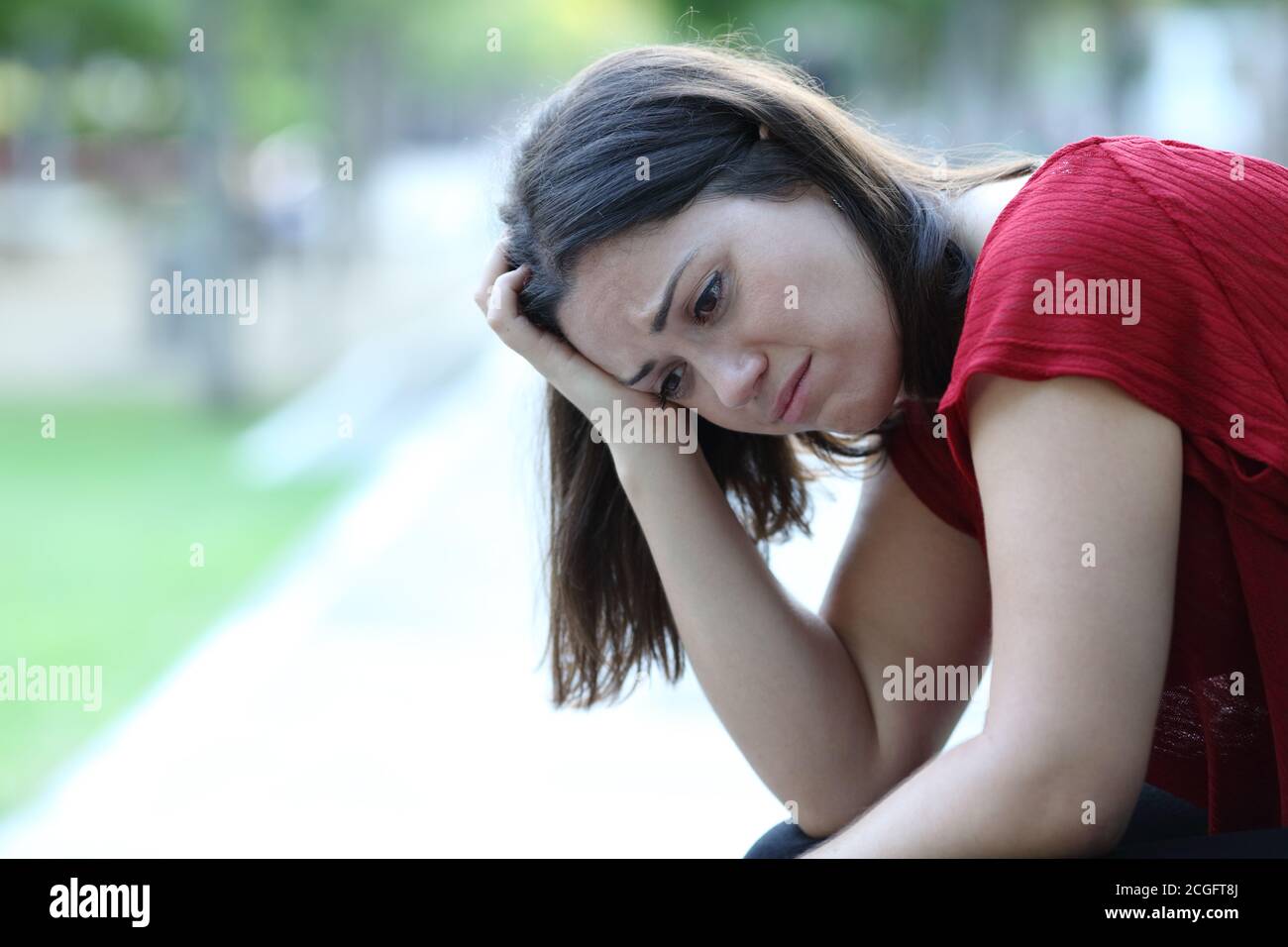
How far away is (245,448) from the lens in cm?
994

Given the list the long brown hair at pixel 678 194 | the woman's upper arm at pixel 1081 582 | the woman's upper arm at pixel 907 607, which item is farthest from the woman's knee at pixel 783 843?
the woman's upper arm at pixel 1081 582

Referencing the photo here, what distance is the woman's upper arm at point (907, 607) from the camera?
2.16 meters

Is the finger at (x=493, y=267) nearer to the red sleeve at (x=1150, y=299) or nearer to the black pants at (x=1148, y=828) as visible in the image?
the red sleeve at (x=1150, y=299)

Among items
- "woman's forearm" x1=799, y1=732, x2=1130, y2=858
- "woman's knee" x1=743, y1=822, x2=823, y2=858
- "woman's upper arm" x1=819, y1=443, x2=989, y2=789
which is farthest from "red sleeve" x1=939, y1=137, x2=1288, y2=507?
"woman's knee" x1=743, y1=822, x2=823, y2=858

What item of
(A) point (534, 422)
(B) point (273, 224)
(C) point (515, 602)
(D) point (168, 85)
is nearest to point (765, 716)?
(A) point (534, 422)

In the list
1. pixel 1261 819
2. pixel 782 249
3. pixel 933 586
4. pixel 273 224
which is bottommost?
pixel 1261 819

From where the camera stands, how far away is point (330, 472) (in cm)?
948

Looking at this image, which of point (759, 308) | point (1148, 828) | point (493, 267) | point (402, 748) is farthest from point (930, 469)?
point (402, 748)

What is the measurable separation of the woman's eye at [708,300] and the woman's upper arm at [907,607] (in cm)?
46

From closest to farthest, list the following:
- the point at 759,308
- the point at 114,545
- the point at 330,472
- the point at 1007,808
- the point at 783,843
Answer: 1. the point at 1007,808
2. the point at 759,308
3. the point at 783,843
4. the point at 114,545
5. the point at 330,472

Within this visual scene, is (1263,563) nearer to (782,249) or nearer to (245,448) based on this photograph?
(782,249)

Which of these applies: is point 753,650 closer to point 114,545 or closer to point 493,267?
point 493,267

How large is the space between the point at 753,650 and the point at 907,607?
246mm
